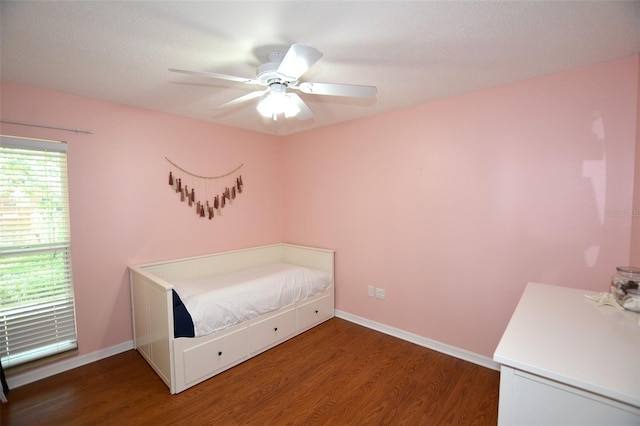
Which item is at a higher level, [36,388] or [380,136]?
[380,136]

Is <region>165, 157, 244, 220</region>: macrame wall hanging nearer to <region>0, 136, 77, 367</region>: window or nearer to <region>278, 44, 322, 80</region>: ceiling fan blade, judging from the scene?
<region>0, 136, 77, 367</region>: window

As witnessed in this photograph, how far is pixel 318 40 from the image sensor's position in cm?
157

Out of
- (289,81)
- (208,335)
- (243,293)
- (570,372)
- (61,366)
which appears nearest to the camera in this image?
(570,372)

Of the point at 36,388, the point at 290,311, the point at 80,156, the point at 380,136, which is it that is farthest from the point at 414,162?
the point at 36,388

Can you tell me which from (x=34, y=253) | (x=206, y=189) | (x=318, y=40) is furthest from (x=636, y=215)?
(x=34, y=253)

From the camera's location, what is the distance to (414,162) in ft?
8.83

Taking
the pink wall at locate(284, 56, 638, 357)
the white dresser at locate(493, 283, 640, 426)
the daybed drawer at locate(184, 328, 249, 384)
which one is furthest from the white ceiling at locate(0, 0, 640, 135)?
the daybed drawer at locate(184, 328, 249, 384)

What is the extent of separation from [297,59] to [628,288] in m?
2.04

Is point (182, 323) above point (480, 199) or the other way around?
the other way around

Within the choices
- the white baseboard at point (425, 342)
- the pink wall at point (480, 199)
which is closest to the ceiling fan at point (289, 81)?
the pink wall at point (480, 199)

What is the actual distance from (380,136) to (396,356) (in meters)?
2.14

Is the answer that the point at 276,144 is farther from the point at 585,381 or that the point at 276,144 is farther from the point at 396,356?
the point at 585,381

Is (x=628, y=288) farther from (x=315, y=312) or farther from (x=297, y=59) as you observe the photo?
(x=315, y=312)

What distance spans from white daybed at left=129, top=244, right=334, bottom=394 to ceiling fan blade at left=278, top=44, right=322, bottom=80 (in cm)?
165
